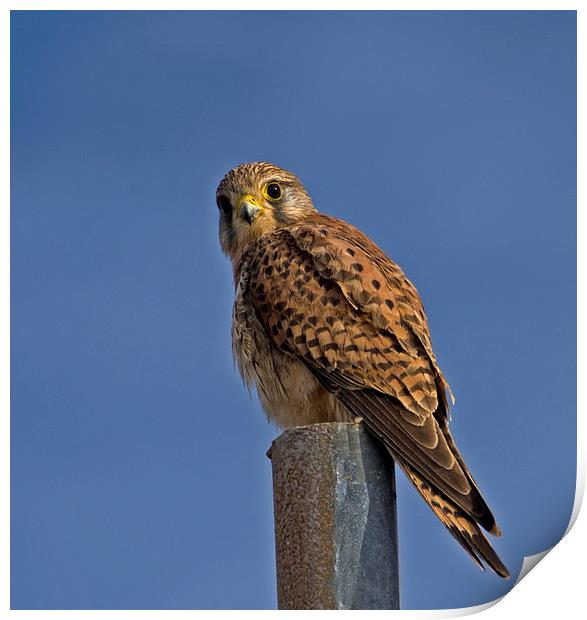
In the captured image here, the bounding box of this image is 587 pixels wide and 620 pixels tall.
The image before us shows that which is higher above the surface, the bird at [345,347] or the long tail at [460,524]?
the bird at [345,347]

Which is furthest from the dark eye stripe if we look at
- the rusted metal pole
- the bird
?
the rusted metal pole

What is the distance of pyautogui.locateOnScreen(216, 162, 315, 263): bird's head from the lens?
530 cm

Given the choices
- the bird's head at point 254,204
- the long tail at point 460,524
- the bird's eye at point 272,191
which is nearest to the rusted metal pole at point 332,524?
the long tail at point 460,524

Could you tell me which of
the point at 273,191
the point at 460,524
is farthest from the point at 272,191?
the point at 460,524

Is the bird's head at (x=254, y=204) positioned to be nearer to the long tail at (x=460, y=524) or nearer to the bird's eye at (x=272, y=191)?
the bird's eye at (x=272, y=191)

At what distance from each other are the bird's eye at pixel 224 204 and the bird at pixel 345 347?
1.72 feet

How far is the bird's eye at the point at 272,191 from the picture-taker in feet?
18.1

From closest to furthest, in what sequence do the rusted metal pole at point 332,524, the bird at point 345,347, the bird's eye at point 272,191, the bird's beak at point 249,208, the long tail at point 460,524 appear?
the rusted metal pole at point 332,524 → the long tail at point 460,524 → the bird at point 345,347 → the bird's beak at point 249,208 → the bird's eye at point 272,191

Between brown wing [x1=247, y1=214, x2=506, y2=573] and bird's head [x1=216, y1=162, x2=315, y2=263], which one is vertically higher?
bird's head [x1=216, y1=162, x2=315, y2=263]

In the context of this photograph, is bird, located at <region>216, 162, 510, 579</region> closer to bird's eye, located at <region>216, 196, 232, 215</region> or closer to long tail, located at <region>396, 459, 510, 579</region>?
long tail, located at <region>396, 459, 510, 579</region>

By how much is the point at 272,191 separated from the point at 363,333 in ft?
4.84

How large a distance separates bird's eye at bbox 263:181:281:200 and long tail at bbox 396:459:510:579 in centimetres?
228

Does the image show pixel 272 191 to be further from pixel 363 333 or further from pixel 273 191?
pixel 363 333
